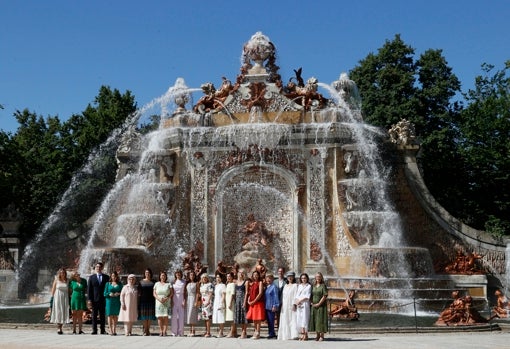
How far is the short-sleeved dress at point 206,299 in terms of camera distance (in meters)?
18.5

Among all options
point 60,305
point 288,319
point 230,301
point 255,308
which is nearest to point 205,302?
point 230,301

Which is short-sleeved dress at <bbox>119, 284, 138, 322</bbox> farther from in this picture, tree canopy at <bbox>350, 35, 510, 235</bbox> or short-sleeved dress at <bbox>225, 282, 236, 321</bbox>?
tree canopy at <bbox>350, 35, 510, 235</bbox>

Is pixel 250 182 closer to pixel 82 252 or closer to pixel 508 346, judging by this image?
pixel 82 252

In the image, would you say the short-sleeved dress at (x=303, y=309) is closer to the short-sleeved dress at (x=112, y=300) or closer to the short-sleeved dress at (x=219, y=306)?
the short-sleeved dress at (x=219, y=306)

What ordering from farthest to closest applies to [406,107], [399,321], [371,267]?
[406,107] → [371,267] → [399,321]

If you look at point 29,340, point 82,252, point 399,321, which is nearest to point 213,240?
point 82,252

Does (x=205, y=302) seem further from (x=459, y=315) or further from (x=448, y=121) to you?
(x=448, y=121)

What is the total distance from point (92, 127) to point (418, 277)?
95.9 feet

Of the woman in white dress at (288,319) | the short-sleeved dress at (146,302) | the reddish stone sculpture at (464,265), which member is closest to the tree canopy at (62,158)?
the reddish stone sculpture at (464,265)

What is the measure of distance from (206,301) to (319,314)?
2.68 m

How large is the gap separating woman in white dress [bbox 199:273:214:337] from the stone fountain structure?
10897 millimetres

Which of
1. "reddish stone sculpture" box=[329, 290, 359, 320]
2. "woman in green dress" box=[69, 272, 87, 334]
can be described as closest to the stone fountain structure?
"reddish stone sculpture" box=[329, 290, 359, 320]

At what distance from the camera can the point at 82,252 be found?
31906 mm

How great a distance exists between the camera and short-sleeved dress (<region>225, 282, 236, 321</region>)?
1828 cm
